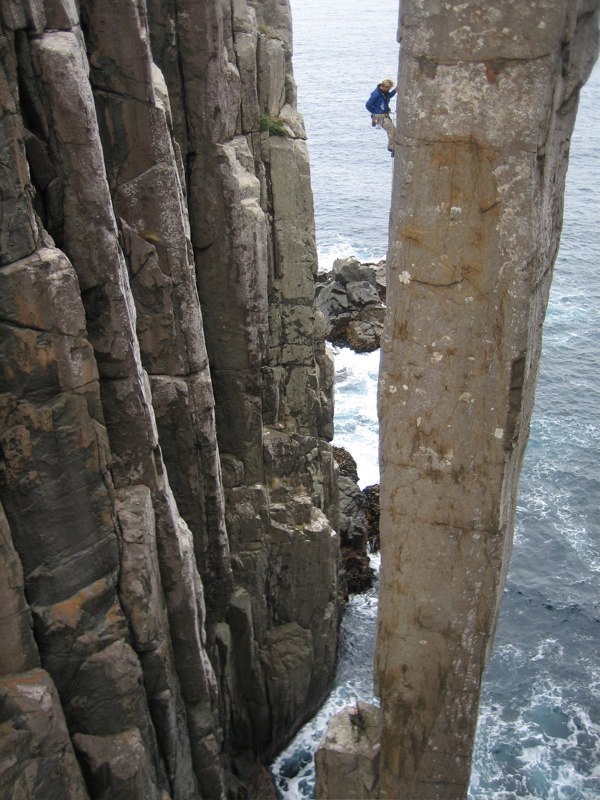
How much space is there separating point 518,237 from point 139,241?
885 centimetres

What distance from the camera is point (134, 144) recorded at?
16906 millimetres

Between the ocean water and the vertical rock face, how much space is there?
213 inches

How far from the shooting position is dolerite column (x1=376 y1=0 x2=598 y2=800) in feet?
33.3

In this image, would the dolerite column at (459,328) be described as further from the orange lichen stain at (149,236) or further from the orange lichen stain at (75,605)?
the orange lichen stain at (149,236)

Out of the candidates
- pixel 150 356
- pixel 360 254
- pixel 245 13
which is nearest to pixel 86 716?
pixel 150 356

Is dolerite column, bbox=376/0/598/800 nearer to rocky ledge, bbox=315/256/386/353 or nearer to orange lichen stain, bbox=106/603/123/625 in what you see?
orange lichen stain, bbox=106/603/123/625

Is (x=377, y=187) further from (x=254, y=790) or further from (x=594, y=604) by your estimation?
(x=254, y=790)

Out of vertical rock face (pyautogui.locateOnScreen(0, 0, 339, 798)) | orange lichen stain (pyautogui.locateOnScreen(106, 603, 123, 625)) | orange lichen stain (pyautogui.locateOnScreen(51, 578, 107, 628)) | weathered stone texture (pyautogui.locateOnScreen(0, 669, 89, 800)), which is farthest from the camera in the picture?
orange lichen stain (pyautogui.locateOnScreen(106, 603, 123, 625))

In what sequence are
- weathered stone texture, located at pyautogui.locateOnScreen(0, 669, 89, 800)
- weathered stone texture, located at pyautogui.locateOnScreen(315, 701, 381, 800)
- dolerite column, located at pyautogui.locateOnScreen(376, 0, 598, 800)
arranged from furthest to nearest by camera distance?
weathered stone texture, located at pyautogui.locateOnScreen(0, 669, 89, 800), weathered stone texture, located at pyautogui.locateOnScreen(315, 701, 381, 800), dolerite column, located at pyautogui.locateOnScreen(376, 0, 598, 800)

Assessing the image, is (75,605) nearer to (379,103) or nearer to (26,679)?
(26,679)

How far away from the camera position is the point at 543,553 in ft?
111

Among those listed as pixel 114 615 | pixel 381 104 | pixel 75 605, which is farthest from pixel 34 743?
pixel 381 104

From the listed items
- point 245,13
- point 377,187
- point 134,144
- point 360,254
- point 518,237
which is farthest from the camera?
point 377,187

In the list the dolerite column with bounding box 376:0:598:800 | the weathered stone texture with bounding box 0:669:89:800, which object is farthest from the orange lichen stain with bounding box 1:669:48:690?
the dolerite column with bounding box 376:0:598:800
